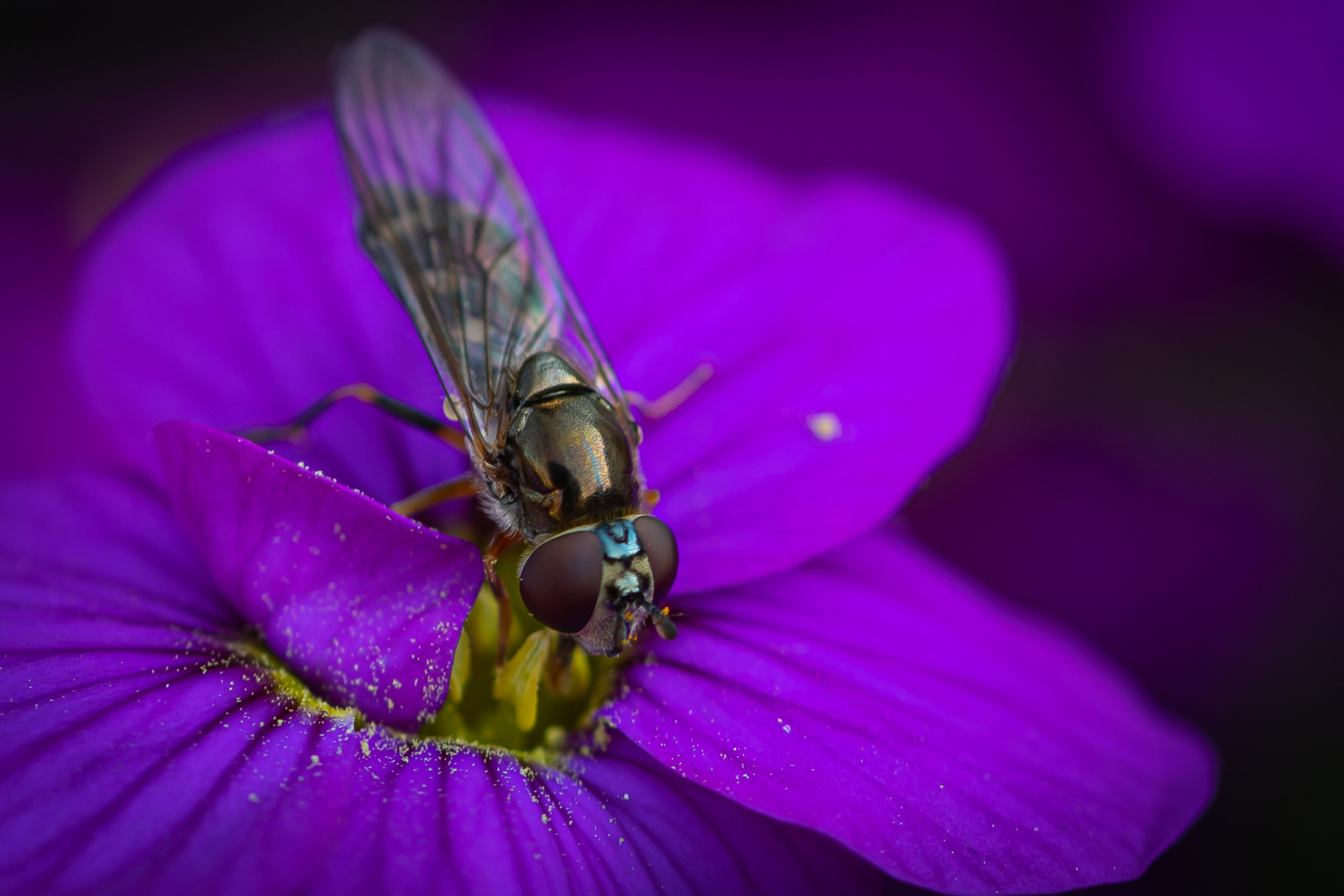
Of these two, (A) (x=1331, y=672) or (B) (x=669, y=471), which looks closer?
(B) (x=669, y=471)

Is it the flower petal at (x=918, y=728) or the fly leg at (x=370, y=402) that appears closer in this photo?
the flower petal at (x=918, y=728)

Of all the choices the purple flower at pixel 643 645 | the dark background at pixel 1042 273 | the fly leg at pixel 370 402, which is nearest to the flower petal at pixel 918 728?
the purple flower at pixel 643 645

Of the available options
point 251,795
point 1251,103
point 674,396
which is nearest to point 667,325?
point 674,396

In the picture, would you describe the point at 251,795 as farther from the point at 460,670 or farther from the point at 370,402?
the point at 370,402

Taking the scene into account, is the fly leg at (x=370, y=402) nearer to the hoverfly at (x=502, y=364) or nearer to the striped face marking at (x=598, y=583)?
the hoverfly at (x=502, y=364)

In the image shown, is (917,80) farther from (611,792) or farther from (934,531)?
(611,792)

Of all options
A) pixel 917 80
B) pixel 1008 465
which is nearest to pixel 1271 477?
pixel 1008 465
